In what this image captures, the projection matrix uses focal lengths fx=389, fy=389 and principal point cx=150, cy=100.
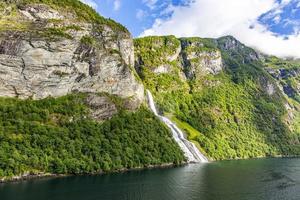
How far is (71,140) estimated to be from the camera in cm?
13862

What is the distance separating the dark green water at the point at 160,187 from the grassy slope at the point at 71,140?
9.92 meters

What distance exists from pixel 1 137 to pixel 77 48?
2350 inches

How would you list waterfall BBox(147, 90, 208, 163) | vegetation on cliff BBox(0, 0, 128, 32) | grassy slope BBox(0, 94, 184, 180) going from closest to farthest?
grassy slope BBox(0, 94, 184, 180) < vegetation on cliff BBox(0, 0, 128, 32) < waterfall BBox(147, 90, 208, 163)

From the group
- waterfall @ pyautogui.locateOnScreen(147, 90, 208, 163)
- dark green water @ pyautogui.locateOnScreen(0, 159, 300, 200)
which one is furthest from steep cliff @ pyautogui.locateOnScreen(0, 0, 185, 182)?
dark green water @ pyautogui.locateOnScreen(0, 159, 300, 200)

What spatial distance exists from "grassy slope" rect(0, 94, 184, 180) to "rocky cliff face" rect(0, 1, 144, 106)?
7353 mm

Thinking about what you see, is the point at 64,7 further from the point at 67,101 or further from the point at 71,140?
the point at 71,140

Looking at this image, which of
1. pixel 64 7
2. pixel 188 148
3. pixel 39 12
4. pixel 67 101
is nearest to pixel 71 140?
pixel 67 101

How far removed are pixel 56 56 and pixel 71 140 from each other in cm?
4014

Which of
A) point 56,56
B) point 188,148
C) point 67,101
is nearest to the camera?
point 67,101

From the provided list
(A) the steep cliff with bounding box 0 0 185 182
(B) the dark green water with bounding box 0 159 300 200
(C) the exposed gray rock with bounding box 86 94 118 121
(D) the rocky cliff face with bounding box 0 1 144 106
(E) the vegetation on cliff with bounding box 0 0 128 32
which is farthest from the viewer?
(E) the vegetation on cliff with bounding box 0 0 128 32

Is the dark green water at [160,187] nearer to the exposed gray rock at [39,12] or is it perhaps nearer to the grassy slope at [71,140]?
the grassy slope at [71,140]

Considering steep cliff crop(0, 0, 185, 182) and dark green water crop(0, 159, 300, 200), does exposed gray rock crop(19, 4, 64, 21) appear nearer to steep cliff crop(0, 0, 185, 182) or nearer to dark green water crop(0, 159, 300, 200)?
steep cliff crop(0, 0, 185, 182)

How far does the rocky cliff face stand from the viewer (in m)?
148

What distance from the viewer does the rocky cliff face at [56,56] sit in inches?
5837
